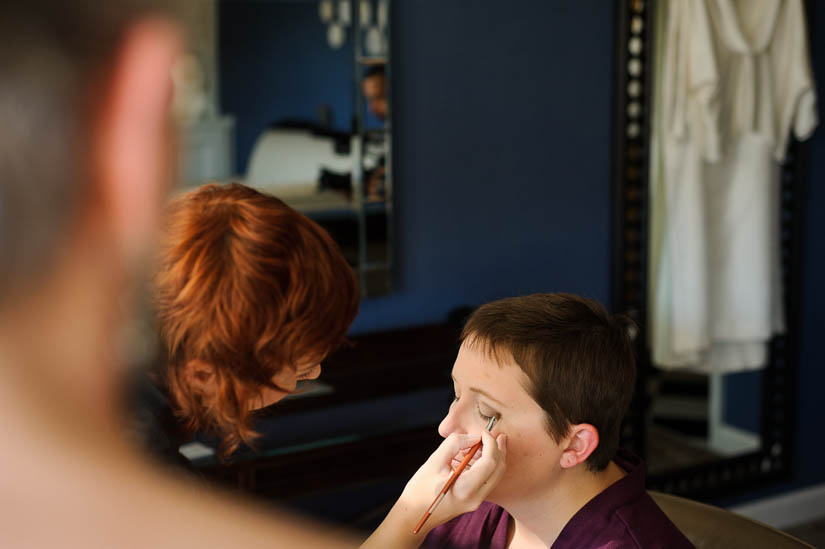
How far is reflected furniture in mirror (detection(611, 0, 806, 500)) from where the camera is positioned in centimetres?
246

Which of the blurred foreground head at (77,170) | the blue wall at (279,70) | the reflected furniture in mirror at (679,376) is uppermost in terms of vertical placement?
the blue wall at (279,70)

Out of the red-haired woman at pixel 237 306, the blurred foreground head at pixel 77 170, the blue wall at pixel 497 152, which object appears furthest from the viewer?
the blue wall at pixel 497 152

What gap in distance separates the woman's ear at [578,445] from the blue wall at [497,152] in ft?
4.18

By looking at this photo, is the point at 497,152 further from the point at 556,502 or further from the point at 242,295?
the point at 242,295

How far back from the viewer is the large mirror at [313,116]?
1.91 m

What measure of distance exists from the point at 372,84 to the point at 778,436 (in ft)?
5.90

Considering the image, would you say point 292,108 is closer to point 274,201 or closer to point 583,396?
point 583,396

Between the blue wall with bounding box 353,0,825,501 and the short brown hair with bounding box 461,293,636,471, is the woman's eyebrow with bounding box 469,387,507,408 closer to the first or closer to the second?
the short brown hair with bounding box 461,293,636,471

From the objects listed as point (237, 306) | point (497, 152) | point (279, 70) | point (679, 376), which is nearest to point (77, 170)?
point (237, 306)

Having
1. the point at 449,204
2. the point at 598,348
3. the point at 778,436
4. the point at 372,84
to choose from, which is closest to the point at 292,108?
the point at 372,84

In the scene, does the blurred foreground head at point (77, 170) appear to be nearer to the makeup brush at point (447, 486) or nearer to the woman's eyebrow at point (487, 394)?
the makeup brush at point (447, 486)

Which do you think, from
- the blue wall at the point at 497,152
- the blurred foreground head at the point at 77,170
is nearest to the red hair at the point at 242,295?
the blurred foreground head at the point at 77,170

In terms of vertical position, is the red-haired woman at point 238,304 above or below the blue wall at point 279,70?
below

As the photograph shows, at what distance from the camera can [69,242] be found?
7.3 inches
